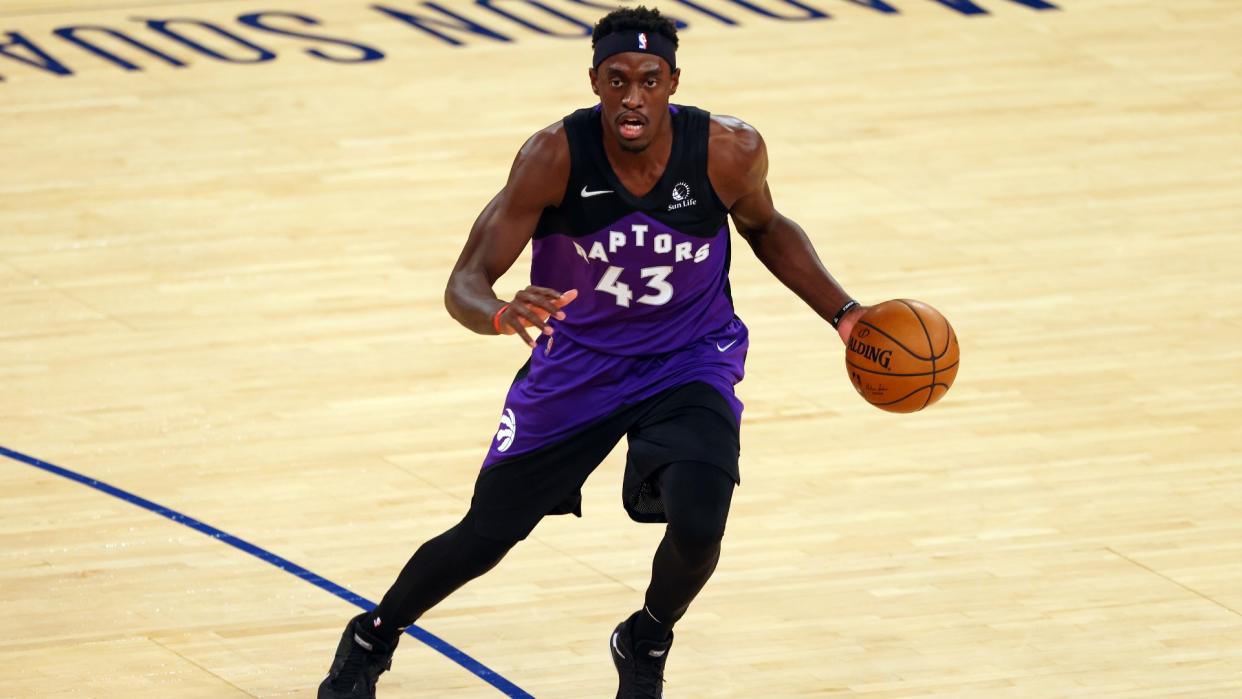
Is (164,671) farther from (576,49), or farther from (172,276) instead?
(576,49)

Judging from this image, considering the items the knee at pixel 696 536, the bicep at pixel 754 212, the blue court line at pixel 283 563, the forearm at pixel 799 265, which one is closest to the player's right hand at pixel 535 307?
the knee at pixel 696 536

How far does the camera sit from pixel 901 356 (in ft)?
19.7

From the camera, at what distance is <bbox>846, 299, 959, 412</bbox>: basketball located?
6020 mm

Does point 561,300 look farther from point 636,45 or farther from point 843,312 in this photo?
point 843,312

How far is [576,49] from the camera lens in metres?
13.8

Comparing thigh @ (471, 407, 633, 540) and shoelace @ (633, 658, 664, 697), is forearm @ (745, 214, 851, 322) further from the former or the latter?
shoelace @ (633, 658, 664, 697)

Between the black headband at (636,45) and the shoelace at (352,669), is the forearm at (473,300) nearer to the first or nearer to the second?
the black headband at (636,45)

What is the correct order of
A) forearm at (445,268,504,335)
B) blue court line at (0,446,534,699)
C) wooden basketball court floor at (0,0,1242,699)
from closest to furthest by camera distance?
forearm at (445,268,504,335), blue court line at (0,446,534,699), wooden basketball court floor at (0,0,1242,699)

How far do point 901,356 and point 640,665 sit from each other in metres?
1.14

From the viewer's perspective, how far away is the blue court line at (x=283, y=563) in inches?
254

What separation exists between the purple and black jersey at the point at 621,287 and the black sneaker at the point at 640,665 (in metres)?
0.66

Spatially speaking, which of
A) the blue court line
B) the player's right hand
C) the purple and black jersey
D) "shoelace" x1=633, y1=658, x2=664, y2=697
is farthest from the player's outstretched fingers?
the blue court line

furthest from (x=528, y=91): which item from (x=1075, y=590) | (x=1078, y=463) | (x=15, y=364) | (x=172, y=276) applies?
(x=1075, y=590)

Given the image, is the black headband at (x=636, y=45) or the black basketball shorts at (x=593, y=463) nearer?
the black headband at (x=636, y=45)
